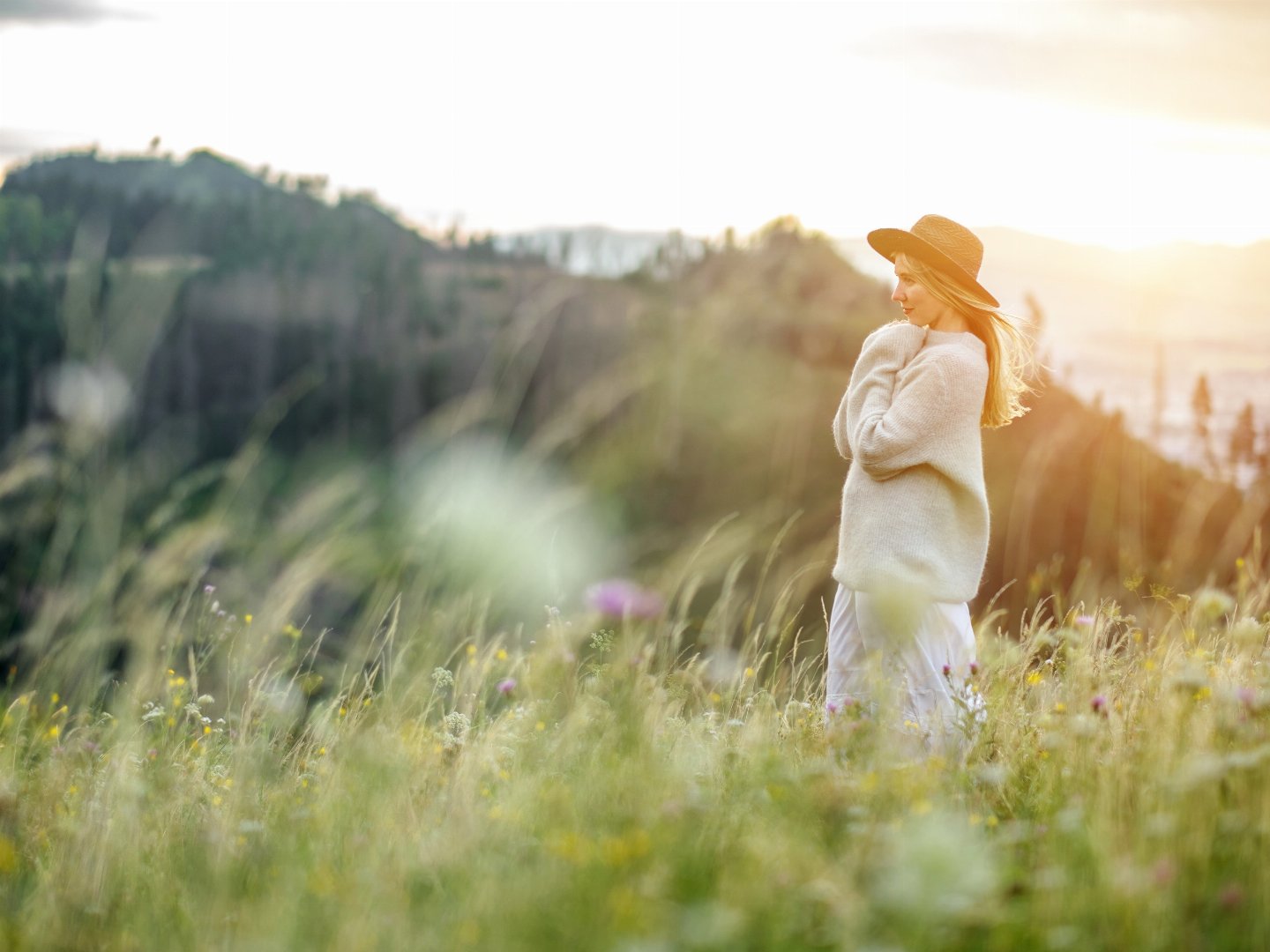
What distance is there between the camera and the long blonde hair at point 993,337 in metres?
3.20

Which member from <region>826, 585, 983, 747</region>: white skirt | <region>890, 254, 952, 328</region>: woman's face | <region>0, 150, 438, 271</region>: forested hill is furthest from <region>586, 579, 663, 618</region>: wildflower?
<region>0, 150, 438, 271</region>: forested hill

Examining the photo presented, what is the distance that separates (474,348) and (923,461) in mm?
59367

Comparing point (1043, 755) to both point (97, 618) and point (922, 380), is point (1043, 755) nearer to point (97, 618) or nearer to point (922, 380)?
point (922, 380)

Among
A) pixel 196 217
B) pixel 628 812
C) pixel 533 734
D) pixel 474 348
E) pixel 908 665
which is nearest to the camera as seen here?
pixel 628 812

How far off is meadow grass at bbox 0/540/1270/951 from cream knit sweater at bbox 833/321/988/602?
327 mm

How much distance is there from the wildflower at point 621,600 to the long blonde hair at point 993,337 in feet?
4.26

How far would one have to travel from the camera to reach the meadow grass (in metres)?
1.57

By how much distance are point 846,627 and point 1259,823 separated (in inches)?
61.8

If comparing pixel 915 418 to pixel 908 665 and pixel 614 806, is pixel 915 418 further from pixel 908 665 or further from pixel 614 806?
pixel 614 806

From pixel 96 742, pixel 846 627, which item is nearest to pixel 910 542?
pixel 846 627

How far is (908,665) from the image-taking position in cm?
298

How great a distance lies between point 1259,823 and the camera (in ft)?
5.82

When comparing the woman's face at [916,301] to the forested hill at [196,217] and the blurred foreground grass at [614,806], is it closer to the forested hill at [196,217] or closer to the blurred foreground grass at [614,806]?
the blurred foreground grass at [614,806]

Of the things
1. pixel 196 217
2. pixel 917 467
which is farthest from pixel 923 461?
pixel 196 217
